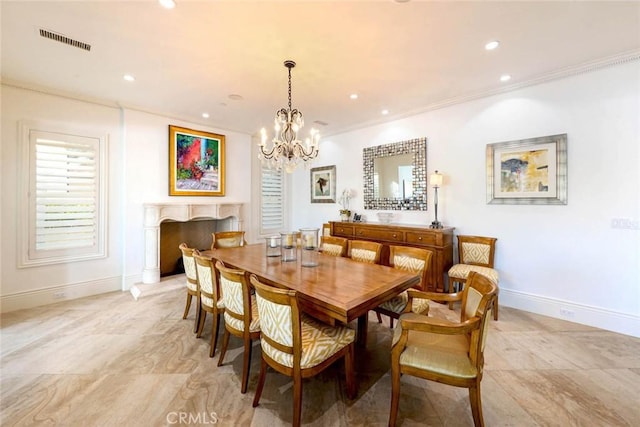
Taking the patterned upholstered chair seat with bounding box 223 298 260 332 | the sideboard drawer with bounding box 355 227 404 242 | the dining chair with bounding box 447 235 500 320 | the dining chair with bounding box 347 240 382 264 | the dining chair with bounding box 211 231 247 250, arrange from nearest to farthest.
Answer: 1. the patterned upholstered chair seat with bounding box 223 298 260 332
2. the dining chair with bounding box 347 240 382 264
3. the dining chair with bounding box 447 235 500 320
4. the dining chair with bounding box 211 231 247 250
5. the sideboard drawer with bounding box 355 227 404 242

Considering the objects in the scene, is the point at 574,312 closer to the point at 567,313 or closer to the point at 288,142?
the point at 567,313

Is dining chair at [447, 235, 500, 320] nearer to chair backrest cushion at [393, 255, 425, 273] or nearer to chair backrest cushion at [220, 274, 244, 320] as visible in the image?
chair backrest cushion at [393, 255, 425, 273]

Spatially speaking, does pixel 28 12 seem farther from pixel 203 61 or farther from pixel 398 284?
pixel 398 284

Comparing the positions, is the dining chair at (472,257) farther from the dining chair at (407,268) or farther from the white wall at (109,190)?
the white wall at (109,190)

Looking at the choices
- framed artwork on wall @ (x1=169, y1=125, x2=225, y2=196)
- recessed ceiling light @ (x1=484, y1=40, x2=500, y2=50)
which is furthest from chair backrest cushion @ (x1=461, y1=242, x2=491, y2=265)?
A: framed artwork on wall @ (x1=169, y1=125, x2=225, y2=196)

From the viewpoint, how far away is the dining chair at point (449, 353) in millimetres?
1527

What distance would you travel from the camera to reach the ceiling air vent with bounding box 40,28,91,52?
8.07 feet

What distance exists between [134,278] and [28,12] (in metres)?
3.67

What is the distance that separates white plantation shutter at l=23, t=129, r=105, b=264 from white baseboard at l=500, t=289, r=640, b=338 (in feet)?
20.7

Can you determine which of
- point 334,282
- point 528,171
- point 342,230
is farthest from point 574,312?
point 342,230

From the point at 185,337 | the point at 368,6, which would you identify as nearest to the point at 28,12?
the point at 368,6

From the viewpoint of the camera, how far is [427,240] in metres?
3.82

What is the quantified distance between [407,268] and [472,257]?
160 cm

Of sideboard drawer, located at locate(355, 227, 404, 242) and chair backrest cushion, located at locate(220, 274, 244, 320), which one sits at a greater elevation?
sideboard drawer, located at locate(355, 227, 404, 242)
